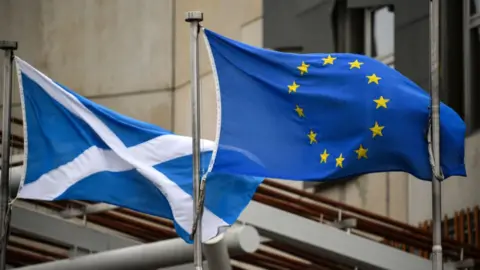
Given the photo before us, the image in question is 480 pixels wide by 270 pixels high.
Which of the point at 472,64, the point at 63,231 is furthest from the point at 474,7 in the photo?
the point at 63,231

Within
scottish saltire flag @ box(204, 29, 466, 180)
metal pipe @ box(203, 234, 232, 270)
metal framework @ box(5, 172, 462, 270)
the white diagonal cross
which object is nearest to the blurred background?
metal framework @ box(5, 172, 462, 270)

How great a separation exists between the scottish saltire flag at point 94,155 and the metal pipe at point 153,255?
90.5 inches

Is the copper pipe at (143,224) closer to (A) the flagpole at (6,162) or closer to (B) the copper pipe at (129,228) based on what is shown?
(B) the copper pipe at (129,228)

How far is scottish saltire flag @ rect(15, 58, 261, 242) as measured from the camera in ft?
52.4

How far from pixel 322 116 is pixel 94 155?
7.81 feet

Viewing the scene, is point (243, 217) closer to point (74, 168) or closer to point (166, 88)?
point (74, 168)

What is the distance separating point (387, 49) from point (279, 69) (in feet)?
24.2

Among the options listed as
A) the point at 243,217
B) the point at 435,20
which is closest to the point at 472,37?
the point at 243,217

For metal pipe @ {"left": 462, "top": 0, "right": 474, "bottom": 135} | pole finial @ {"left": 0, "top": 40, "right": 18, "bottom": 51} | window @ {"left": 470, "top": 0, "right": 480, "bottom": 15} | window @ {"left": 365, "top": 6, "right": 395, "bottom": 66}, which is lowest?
pole finial @ {"left": 0, "top": 40, "right": 18, "bottom": 51}

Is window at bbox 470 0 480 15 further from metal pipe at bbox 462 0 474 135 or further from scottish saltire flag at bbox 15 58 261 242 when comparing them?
scottish saltire flag at bbox 15 58 261 242

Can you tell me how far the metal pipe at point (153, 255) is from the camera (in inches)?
719

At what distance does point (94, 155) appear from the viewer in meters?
16.1

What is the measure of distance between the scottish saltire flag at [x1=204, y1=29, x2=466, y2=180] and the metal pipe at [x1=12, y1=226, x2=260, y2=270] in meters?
3.44

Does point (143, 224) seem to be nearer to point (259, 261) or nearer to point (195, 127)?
point (259, 261)
